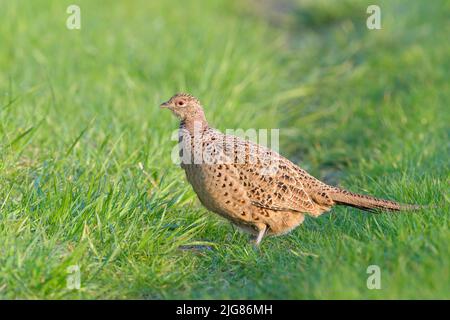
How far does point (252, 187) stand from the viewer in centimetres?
548

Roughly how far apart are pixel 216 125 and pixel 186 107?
1.72 m

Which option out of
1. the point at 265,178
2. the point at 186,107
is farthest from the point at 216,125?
the point at 265,178

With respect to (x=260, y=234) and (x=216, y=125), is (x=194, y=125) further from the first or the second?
(x=216, y=125)

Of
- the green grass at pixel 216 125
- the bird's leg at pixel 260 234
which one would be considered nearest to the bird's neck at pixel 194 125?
the green grass at pixel 216 125

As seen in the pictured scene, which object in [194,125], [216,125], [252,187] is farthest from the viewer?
[216,125]

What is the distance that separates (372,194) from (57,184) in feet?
7.77

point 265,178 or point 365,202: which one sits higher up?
point 265,178

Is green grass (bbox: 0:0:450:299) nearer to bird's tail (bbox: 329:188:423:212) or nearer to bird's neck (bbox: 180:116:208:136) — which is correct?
bird's tail (bbox: 329:188:423:212)

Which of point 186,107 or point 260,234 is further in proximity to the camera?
point 186,107

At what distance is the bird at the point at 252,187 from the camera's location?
17.7ft

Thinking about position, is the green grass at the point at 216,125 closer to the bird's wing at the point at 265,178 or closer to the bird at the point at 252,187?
the bird at the point at 252,187

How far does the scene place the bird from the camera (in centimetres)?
539

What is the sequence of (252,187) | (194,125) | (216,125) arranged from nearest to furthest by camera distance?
(252,187), (194,125), (216,125)

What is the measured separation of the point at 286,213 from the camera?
559cm
